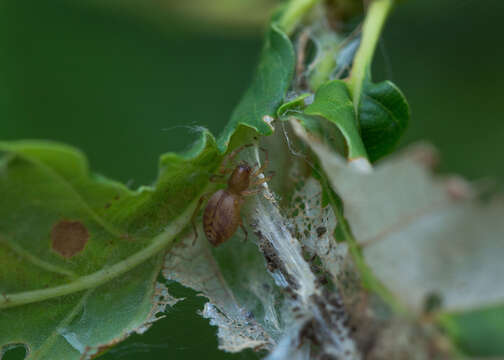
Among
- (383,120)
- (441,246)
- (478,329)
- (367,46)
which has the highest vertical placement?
(367,46)

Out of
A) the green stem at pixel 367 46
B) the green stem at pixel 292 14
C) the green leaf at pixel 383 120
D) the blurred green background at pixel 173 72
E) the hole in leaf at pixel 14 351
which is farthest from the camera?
the blurred green background at pixel 173 72

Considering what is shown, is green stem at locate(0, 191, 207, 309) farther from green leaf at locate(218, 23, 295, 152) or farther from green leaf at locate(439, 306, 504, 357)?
green leaf at locate(439, 306, 504, 357)

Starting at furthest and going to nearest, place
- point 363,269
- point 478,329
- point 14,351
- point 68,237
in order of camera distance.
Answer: point 14,351 < point 68,237 < point 363,269 < point 478,329

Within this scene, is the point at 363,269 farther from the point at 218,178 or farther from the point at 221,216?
the point at 218,178

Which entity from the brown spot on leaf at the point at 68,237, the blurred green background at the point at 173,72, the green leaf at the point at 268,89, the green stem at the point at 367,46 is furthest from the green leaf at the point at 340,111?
the blurred green background at the point at 173,72

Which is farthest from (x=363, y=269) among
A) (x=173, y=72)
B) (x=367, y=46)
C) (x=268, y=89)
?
(x=173, y=72)

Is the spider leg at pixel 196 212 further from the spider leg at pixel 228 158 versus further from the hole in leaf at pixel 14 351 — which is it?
the hole in leaf at pixel 14 351

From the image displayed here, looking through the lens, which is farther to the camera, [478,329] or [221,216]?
[221,216]
